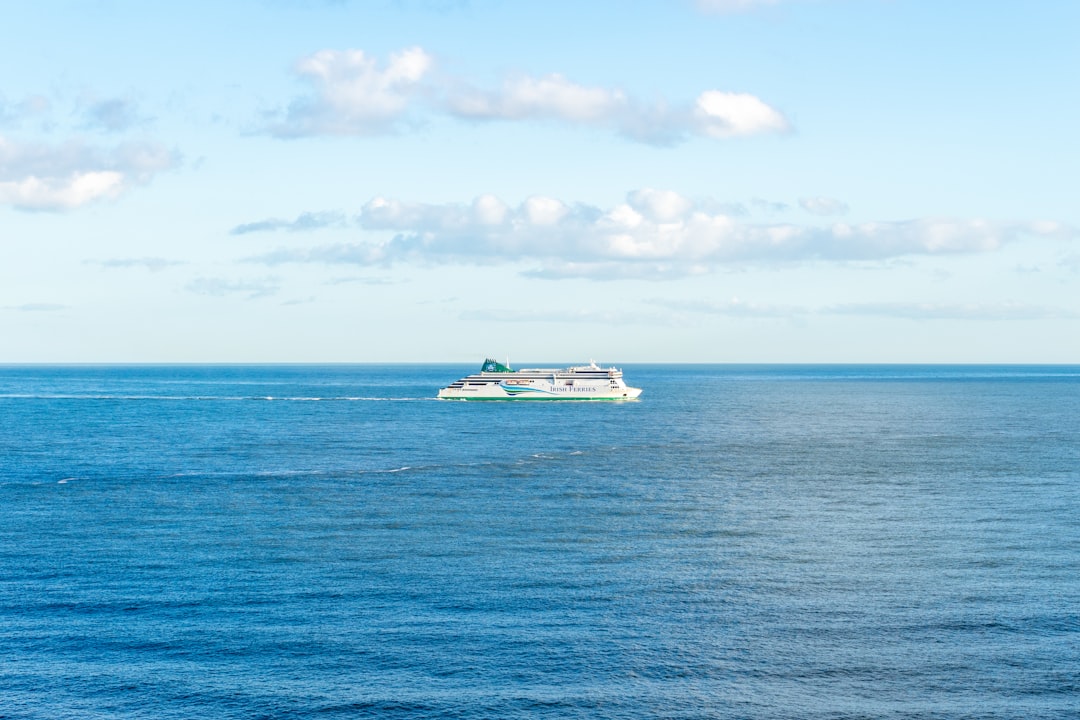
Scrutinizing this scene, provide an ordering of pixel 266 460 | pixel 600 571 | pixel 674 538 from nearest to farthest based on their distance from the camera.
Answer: pixel 600 571 → pixel 674 538 → pixel 266 460

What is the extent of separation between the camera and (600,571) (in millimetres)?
69500

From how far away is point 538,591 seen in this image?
6400 centimetres

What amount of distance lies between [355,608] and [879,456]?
96467 millimetres

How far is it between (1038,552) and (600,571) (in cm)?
3282

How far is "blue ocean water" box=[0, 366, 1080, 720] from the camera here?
4800cm

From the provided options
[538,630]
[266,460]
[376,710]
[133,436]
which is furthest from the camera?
[133,436]

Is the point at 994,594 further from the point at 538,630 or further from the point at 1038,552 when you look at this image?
the point at 538,630

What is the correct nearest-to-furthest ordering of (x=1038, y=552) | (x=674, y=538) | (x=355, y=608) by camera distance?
(x=355, y=608) → (x=1038, y=552) → (x=674, y=538)

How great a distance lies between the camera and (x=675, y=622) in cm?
5828

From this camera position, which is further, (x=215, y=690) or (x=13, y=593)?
(x=13, y=593)

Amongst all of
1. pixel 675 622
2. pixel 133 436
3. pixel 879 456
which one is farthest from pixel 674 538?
pixel 133 436

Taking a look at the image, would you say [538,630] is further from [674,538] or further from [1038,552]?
[1038,552]

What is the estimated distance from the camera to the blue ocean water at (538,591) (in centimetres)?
4800

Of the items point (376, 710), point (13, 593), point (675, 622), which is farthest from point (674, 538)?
point (13, 593)
